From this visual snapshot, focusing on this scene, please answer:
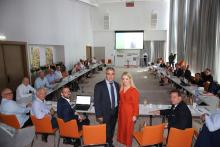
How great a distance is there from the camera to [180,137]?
298cm

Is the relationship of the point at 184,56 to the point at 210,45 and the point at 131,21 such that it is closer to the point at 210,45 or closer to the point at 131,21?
the point at 210,45

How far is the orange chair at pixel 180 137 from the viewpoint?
2.95 m

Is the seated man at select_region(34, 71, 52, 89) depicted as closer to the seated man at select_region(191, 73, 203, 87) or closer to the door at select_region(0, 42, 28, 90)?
the door at select_region(0, 42, 28, 90)

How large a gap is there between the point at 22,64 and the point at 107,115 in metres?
5.56

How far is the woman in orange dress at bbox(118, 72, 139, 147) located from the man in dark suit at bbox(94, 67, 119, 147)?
13 cm

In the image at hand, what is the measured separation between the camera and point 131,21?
62.7 ft

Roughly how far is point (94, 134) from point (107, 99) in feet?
2.25

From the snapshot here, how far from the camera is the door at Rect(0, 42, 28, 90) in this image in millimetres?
6774

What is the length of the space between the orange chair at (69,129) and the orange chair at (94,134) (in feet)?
1.19

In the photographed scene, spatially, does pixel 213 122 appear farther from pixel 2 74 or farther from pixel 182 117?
pixel 2 74

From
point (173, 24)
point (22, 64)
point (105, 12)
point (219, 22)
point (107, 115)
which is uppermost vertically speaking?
point (105, 12)

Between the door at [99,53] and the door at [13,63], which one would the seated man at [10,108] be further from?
the door at [99,53]

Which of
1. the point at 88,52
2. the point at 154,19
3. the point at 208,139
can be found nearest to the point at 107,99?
the point at 208,139

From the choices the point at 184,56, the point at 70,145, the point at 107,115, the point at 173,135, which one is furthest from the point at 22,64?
the point at 184,56
